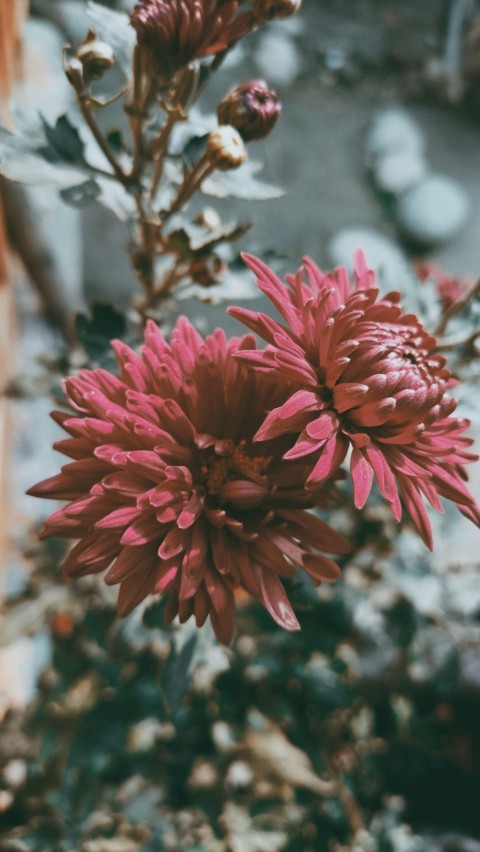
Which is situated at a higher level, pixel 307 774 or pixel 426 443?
pixel 426 443

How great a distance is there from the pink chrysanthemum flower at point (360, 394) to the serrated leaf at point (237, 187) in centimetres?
19

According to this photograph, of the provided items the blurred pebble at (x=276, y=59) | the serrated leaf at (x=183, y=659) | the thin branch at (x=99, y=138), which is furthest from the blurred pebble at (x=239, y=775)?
the blurred pebble at (x=276, y=59)

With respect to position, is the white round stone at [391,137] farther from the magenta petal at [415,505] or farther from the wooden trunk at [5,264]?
the magenta petal at [415,505]

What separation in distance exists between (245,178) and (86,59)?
0.20 meters

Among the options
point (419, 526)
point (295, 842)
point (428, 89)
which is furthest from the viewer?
point (428, 89)

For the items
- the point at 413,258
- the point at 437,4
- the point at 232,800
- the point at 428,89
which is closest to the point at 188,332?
the point at 232,800

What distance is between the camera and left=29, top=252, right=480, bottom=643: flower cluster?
543 mm

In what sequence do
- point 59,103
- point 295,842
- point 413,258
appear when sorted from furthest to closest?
point 413,258 < point 59,103 < point 295,842

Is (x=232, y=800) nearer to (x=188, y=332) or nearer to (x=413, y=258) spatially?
(x=188, y=332)

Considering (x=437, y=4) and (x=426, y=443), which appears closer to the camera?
(x=426, y=443)

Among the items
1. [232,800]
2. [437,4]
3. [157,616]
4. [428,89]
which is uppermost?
[437,4]

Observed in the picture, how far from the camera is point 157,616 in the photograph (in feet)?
2.43

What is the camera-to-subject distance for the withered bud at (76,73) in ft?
2.09

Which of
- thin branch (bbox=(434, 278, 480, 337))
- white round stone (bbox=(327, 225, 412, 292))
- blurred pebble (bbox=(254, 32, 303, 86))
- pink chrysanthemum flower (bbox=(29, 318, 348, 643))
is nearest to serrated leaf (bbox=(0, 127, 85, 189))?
pink chrysanthemum flower (bbox=(29, 318, 348, 643))
